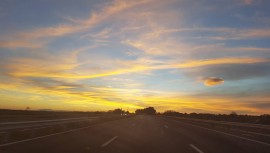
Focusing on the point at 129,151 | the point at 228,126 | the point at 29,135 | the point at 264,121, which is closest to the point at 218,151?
the point at 129,151

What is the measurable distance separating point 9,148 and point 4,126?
45.7ft

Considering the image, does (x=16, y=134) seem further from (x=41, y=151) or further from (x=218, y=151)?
(x=218, y=151)

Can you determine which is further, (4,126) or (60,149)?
(4,126)

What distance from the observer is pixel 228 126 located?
120 ft

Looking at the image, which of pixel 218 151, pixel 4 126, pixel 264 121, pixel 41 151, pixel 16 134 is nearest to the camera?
pixel 41 151

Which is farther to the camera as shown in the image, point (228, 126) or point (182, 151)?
point (228, 126)

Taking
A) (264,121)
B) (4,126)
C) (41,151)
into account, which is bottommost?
(41,151)

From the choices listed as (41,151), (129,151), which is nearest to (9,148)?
(41,151)

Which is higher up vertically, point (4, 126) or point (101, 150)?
point (4, 126)

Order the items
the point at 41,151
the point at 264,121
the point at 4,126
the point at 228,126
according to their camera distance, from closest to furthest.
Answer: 1. the point at 41,151
2. the point at 4,126
3. the point at 228,126
4. the point at 264,121

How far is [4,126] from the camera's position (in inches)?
1023

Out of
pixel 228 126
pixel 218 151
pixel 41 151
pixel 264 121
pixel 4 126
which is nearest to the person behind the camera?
pixel 41 151

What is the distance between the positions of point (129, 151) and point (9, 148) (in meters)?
4.70

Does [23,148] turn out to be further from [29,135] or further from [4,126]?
[4,126]
